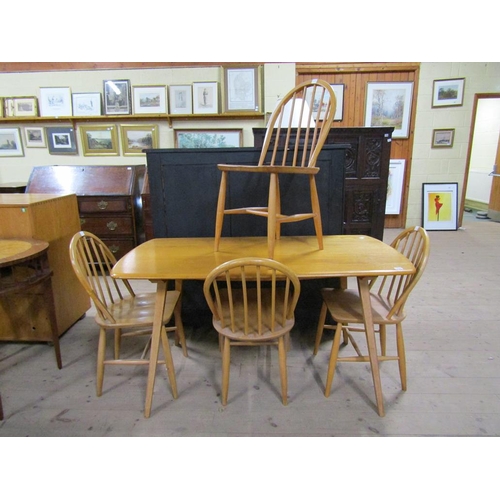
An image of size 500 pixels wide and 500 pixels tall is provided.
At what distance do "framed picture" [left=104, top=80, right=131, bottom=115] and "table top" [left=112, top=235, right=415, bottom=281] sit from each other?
10.1 feet

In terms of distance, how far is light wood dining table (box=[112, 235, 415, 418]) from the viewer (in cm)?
143

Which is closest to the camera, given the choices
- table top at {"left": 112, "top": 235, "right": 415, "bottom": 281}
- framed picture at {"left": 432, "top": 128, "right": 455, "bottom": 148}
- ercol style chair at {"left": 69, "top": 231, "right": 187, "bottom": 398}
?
table top at {"left": 112, "top": 235, "right": 415, "bottom": 281}

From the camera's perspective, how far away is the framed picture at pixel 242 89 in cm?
421

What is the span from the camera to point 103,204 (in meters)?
3.37

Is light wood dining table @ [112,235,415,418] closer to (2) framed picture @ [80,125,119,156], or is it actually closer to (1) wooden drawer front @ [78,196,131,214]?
(1) wooden drawer front @ [78,196,131,214]

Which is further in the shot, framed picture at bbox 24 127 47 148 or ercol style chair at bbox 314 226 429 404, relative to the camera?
framed picture at bbox 24 127 47 148

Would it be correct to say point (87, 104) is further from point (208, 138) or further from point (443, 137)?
point (443, 137)

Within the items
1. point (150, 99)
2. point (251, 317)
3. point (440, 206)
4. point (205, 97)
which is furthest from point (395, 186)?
point (251, 317)

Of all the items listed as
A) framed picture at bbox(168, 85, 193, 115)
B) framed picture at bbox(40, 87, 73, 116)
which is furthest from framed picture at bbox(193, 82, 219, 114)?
framed picture at bbox(40, 87, 73, 116)

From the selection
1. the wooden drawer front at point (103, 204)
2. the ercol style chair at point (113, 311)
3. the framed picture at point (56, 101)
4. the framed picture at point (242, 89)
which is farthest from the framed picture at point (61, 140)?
the ercol style chair at point (113, 311)

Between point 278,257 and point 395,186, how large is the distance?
406 cm

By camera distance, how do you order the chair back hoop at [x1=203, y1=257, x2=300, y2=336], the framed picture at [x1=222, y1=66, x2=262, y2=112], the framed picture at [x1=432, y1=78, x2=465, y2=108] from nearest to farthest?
the chair back hoop at [x1=203, y1=257, x2=300, y2=336] → the framed picture at [x1=222, y1=66, x2=262, y2=112] → the framed picture at [x1=432, y1=78, x2=465, y2=108]

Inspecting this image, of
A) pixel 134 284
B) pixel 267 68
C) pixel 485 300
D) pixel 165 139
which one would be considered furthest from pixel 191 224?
pixel 267 68

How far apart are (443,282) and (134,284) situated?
112 inches
